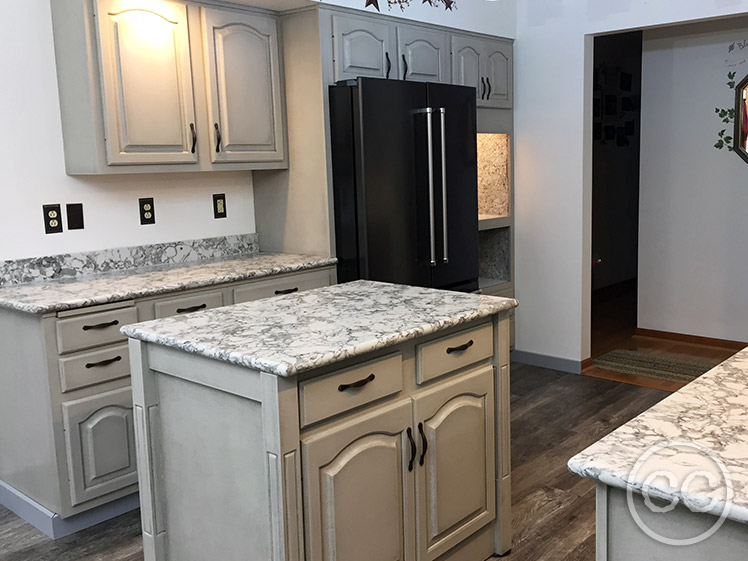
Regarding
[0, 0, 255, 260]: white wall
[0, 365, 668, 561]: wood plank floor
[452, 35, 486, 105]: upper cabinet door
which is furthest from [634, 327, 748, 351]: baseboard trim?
[0, 0, 255, 260]: white wall

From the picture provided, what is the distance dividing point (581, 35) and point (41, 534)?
3.87 meters

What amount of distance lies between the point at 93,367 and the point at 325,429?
1346 mm

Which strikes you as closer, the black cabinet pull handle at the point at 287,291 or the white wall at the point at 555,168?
the black cabinet pull handle at the point at 287,291

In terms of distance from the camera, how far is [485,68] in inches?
181

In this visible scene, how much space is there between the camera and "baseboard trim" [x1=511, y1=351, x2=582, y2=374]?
4746 millimetres

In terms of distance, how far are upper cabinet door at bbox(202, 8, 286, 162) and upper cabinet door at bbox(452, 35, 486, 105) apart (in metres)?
1.16

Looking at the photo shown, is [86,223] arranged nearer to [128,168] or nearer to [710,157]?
[128,168]

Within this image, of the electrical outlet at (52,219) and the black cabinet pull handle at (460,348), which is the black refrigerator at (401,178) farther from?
the black cabinet pull handle at (460,348)

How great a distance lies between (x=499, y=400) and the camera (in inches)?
97.7

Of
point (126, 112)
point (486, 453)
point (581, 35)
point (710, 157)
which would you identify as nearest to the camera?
point (486, 453)

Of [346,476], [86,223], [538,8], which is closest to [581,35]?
[538,8]

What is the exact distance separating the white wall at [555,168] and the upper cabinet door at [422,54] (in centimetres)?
71

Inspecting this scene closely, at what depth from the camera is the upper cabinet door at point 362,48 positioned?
149 inches

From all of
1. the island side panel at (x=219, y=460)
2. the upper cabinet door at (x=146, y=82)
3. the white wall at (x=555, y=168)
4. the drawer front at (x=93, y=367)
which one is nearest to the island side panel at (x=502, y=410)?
the island side panel at (x=219, y=460)
